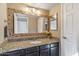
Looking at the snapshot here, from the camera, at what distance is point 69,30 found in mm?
1733

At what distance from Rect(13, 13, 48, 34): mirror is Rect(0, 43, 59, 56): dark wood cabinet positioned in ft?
0.83

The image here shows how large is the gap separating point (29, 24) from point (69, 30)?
22.2 inches

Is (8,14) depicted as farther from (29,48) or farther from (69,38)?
(69,38)

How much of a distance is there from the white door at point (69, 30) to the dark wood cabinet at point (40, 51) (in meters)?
0.11

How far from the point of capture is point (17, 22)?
74.3 inches

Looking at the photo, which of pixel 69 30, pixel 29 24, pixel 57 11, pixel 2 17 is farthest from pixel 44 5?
pixel 2 17

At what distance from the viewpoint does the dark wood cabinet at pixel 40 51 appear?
1.70 metres

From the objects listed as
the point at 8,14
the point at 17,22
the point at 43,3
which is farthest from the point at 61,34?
the point at 8,14

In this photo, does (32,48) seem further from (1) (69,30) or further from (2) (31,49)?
(1) (69,30)

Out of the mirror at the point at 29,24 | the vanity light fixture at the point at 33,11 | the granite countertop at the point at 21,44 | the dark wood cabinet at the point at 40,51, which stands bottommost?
the dark wood cabinet at the point at 40,51

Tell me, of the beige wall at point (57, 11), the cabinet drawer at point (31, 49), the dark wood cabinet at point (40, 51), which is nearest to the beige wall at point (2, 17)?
the dark wood cabinet at point (40, 51)

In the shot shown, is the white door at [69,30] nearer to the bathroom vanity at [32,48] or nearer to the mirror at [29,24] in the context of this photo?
the bathroom vanity at [32,48]

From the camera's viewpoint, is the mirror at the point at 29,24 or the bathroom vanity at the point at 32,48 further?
the mirror at the point at 29,24

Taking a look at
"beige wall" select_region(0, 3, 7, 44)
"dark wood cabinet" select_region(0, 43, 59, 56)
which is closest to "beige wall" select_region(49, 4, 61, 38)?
"dark wood cabinet" select_region(0, 43, 59, 56)
